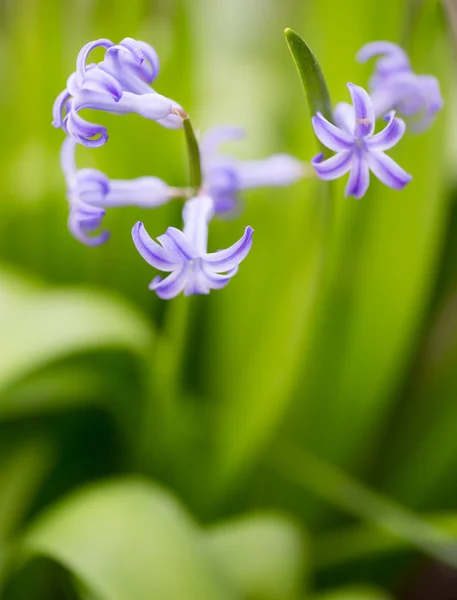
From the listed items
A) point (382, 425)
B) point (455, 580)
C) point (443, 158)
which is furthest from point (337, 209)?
point (455, 580)

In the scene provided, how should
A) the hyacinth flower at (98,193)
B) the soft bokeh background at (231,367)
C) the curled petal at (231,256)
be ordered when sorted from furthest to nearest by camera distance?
the soft bokeh background at (231,367)
the hyacinth flower at (98,193)
the curled petal at (231,256)

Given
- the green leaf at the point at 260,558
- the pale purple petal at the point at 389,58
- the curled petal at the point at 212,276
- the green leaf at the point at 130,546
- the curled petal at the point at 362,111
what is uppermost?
the pale purple petal at the point at 389,58

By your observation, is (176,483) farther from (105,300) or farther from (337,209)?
(337,209)

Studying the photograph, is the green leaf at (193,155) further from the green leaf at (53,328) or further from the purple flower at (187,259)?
the green leaf at (53,328)

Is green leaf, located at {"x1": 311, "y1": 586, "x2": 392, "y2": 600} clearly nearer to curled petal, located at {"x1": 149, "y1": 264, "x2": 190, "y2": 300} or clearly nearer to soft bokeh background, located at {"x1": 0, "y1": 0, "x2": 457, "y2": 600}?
soft bokeh background, located at {"x1": 0, "y1": 0, "x2": 457, "y2": 600}

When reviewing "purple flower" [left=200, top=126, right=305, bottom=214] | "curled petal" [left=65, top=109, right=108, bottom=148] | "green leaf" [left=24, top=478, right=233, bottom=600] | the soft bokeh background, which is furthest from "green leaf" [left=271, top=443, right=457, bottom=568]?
"curled petal" [left=65, top=109, right=108, bottom=148]

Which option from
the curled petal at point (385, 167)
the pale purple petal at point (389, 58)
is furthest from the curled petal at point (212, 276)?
the pale purple petal at point (389, 58)

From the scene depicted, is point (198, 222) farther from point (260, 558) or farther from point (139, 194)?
point (260, 558)

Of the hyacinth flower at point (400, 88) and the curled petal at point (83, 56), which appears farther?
the hyacinth flower at point (400, 88)
